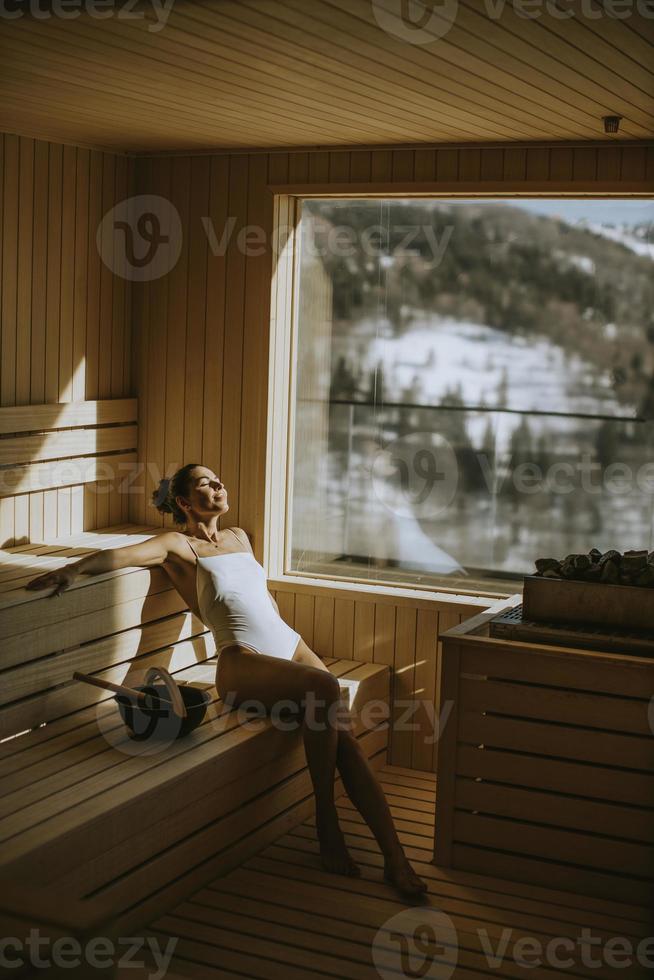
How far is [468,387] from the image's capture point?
4953mm

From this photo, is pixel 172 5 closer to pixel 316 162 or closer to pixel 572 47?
pixel 572 47

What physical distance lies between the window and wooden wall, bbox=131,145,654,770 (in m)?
0.20

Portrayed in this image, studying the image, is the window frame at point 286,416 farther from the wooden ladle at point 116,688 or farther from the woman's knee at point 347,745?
the wooden ladle at point 116,688

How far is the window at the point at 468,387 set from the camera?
4629 mm

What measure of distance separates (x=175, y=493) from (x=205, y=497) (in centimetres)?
14

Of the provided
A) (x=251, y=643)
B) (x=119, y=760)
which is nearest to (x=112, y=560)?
(x=251, y=643)

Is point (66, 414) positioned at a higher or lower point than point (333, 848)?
higher

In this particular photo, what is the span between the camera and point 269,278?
4883 millimetres

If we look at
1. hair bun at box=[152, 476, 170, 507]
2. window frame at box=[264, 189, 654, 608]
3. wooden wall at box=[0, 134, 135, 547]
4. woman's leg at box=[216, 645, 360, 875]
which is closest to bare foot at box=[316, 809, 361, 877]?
woman's leg at box=[216, 645, 360, 875]

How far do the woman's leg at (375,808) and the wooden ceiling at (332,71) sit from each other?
2.13m

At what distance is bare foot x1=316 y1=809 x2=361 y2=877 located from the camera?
3668 mm

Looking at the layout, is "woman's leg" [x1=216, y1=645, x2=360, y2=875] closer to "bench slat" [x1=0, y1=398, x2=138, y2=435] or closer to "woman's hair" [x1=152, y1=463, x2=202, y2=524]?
"woman's hair" [x1=152, y1=463, x2=202, y2=524]

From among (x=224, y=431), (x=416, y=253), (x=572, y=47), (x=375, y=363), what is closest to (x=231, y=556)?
(x=224, y=431)

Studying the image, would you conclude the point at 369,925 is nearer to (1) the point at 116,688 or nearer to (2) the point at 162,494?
(1) the point at 116,688
